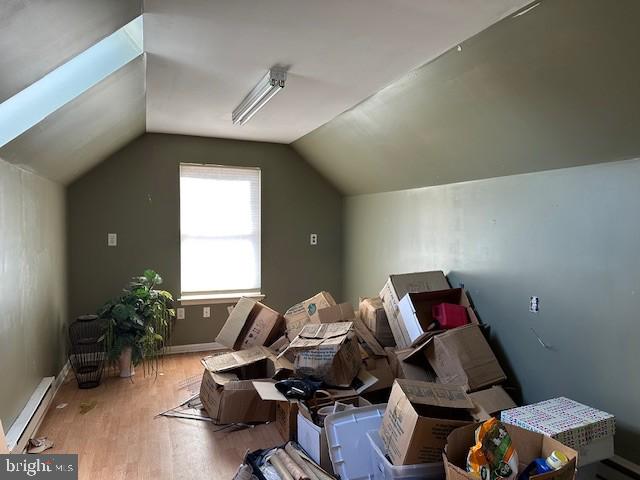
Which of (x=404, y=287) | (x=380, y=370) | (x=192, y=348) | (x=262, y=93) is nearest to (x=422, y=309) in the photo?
(x=404, y=287)

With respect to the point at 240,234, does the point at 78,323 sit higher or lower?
lower

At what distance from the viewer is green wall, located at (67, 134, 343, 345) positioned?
4.43 m

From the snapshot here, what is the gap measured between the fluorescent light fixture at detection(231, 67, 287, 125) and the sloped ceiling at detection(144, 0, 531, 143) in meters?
0.05

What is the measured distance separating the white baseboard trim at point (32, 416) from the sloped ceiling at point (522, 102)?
10.1 feet

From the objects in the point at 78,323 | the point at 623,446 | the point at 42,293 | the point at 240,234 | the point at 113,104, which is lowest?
the point at 623,446

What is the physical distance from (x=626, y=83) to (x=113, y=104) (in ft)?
9.47

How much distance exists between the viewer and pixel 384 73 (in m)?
2.73

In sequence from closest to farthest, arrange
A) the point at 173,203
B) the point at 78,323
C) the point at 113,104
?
the point at 113,104, the point at 78,323, the point at 173,203

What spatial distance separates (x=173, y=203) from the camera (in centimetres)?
Result: 472

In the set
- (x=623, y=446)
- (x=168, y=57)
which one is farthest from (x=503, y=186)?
(x=168, y=57)

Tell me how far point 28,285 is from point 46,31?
6.35ft

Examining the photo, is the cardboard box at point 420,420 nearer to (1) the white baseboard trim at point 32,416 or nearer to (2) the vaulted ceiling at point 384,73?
→ (2) the vaulted ceiling at point 384,73

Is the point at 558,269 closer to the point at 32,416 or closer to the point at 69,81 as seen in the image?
the point at 69,81

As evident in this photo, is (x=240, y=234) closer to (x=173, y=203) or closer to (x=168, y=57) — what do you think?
(x=173, y=203)
